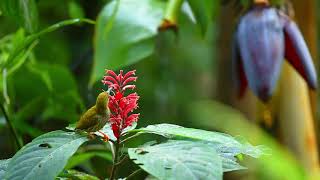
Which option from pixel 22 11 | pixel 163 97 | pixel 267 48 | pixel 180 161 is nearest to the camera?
pixel 180 161

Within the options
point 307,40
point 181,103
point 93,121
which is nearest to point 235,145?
point 93,121

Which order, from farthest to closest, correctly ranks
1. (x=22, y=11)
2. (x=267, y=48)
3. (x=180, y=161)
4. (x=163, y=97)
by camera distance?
(x=163, y=97) → (x=267, y=48) → (x=22, y=11) → (x=180, y=161)

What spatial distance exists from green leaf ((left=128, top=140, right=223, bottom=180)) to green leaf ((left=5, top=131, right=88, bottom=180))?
1.2 inches

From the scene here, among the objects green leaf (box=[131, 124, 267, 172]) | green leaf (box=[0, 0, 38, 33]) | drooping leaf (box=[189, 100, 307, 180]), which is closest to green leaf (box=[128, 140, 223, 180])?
green leaf (box=[131, 124, 267, 172])

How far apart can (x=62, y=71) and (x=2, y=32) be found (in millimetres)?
328

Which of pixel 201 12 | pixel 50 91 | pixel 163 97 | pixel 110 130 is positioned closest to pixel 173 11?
pixel 201 12

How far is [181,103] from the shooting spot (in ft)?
5.27

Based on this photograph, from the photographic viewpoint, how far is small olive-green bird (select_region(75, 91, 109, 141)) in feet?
1.01

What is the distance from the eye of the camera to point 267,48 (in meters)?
0.63

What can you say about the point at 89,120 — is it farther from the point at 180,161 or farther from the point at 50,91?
the point at 50,91

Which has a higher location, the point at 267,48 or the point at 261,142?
the point at 267,48

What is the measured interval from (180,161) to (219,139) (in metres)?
0.03

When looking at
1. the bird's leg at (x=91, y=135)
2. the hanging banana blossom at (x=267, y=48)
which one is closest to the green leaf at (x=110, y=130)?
the bird's leg at (x=91, y=135)

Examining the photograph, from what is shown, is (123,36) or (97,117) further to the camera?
(123,36)
